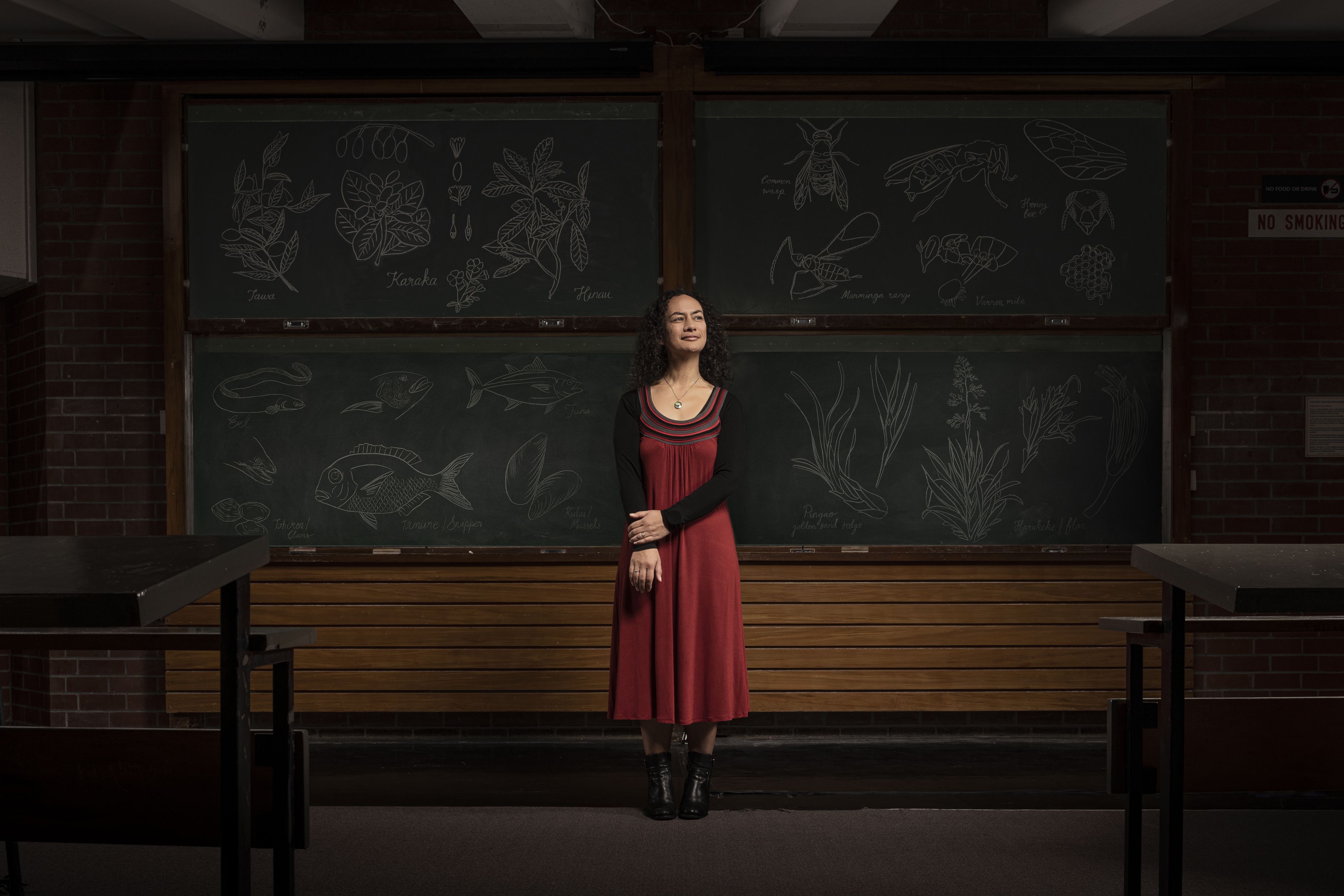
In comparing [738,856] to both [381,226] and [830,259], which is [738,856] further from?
[381,226]

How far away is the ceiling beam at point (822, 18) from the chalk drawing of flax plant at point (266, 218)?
2.28 meters

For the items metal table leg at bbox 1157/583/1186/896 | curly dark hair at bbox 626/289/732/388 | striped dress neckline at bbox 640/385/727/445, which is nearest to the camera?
metal table leg at bbox 1157/583/1186/896

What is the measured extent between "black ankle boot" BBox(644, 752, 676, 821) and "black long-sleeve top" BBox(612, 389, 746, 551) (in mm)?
739

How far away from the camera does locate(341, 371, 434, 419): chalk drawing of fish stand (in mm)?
4426

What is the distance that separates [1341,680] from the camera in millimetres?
4562

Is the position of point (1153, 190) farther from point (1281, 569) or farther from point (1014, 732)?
point (1281, 569)

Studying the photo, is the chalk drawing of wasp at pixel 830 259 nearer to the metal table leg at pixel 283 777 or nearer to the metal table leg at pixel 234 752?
the metal table leg at pixel 283 777

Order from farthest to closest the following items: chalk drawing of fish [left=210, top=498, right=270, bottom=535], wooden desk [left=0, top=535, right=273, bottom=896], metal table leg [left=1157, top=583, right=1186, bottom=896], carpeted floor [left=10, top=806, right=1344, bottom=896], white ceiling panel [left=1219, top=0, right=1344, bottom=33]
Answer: chalk drawing of fish [left=210, top=498, right=270, bottom=535]
white ceiling panel [left=1219, top=0, right=1344, bottom=33]
carpeted floor [left=10, top=806, right=1344, bottom=896]
metal table leg [left=1157, top=583, right=1186, bottom=896]
wooden desk [left=0, top=535, right=273, bottom=896]

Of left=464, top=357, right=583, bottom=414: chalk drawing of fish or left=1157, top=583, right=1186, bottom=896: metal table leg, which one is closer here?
left=1157, top=583, right=1186, bottom=896: metal table leg

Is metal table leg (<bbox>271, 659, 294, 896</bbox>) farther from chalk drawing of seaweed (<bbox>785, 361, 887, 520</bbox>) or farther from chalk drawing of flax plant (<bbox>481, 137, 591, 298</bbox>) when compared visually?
chalk drawing of seaweed (<bbox>785, 361, 887, 520</bbox>)

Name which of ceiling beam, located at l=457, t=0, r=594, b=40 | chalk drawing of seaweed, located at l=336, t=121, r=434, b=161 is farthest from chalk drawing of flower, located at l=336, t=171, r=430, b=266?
ceiling beam, located at l=457, t=0, r=594, b=40

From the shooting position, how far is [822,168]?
443cm

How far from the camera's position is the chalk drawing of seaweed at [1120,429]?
4.42 meters

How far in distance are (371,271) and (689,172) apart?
1.60 m
